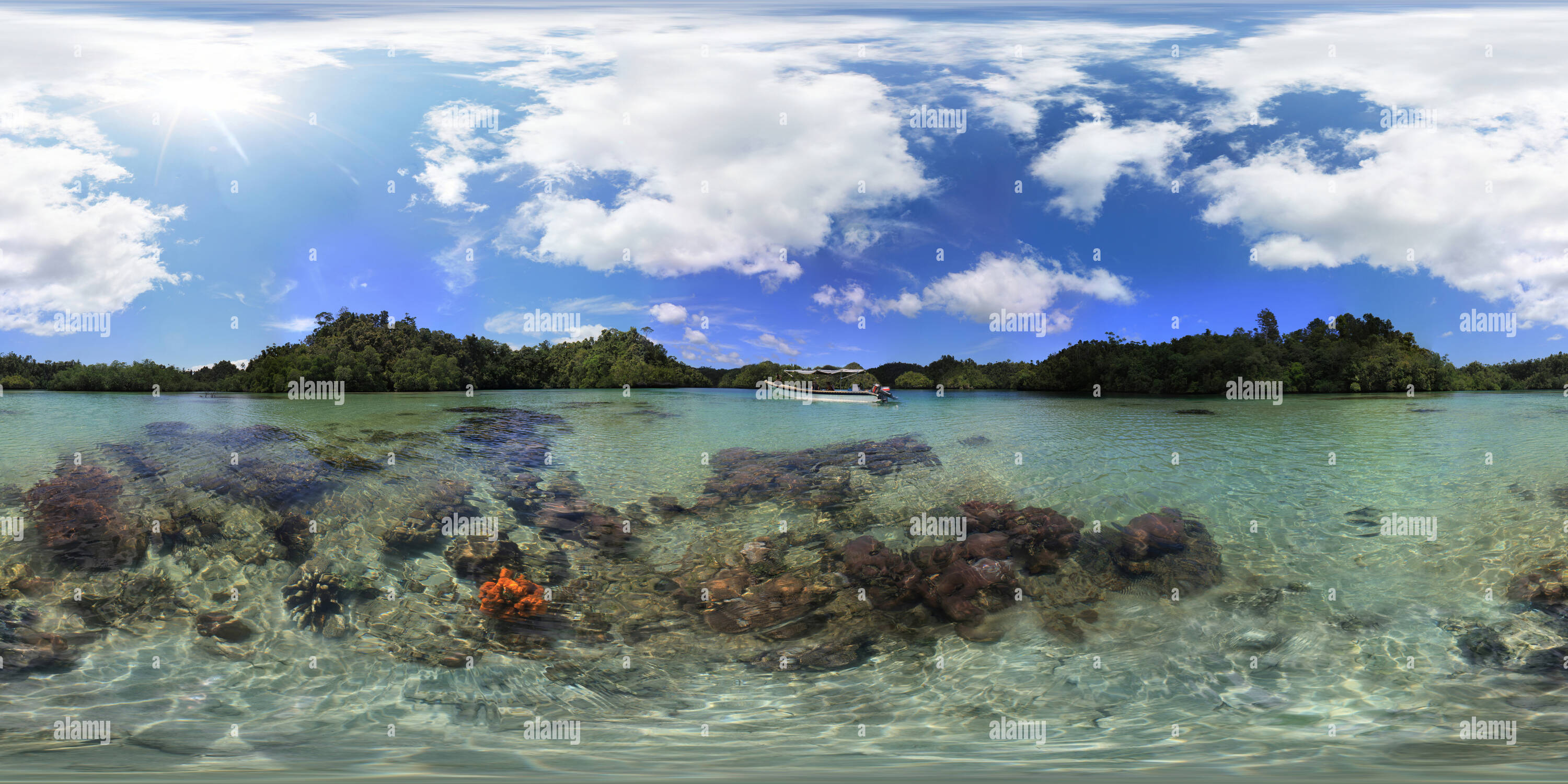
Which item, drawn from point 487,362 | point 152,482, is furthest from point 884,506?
point 487,362

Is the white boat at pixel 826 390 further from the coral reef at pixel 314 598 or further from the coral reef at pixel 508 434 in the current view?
the coral reef at pixel 314 598

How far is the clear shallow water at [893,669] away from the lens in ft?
16.5

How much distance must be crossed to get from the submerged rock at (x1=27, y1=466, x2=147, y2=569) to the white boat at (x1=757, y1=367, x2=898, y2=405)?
29.1 metres

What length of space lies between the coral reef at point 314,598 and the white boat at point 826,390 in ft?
95.3

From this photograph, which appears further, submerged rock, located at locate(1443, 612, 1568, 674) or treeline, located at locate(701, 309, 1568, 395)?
treeline, located at locate(701, 309, 1568, 395)

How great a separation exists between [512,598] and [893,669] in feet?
18.2

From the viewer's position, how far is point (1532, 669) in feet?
22.0

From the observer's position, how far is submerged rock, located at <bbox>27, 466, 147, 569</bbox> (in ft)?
29.0

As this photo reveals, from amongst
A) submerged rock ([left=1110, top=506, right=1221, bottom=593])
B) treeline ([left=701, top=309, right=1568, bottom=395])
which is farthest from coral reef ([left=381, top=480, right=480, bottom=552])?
treeline ([left=701, top=309, right=1568, bottom=395])

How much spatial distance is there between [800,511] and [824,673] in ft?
17.0

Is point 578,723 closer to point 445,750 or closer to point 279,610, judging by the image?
point 445,750

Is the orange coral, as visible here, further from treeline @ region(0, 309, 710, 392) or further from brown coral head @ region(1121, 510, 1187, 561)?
treeline @ region(0, 309, 710, 392)

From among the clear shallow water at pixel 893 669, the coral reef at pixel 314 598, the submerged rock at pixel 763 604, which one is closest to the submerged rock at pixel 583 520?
the clear shallow water at pixel 893 669

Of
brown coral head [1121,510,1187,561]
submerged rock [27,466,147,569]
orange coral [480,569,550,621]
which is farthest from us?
brown coral head [1121,510,1187,561]
